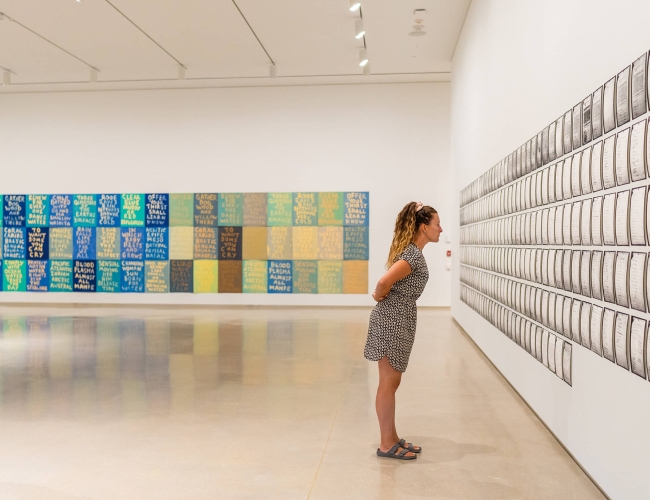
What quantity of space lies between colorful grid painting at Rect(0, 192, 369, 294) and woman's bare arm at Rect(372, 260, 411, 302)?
8.80 m

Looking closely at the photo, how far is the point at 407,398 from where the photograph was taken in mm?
5301

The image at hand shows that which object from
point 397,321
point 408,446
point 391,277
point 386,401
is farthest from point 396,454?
point 391,277

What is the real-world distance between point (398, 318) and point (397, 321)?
2 centimetres

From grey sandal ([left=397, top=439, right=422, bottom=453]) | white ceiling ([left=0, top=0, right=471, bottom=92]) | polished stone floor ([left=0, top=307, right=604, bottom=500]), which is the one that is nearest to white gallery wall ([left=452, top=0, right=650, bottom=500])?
polished stone floor ([left=0, top=307, right=604, bottom=500])

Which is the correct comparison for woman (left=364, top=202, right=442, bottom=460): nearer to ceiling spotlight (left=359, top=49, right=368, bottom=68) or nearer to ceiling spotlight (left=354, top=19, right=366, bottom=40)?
ceiling spotlight (left=354, top=19, right=366, bottom=40)

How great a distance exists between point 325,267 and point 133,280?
3895 millimetres

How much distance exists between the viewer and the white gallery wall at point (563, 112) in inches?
112

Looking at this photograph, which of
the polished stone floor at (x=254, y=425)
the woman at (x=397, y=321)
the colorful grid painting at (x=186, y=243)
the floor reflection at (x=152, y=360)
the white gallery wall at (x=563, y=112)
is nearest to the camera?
the white gallery wall at (x=563, y=112)

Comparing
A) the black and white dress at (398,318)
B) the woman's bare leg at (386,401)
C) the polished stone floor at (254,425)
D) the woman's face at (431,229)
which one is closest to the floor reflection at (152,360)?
the polished stone floor at (254,425)

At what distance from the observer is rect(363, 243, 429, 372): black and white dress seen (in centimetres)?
373

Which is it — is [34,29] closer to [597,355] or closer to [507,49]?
[507,49]

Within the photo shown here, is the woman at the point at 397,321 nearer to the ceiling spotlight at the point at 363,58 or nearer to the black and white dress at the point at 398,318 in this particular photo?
the black and white dress at the point at 398,318

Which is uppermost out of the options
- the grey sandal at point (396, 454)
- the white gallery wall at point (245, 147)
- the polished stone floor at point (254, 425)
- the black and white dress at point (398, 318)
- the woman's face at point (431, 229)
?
the white gallery wall at point (245, 147)

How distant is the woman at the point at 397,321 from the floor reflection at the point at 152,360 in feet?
5.82
